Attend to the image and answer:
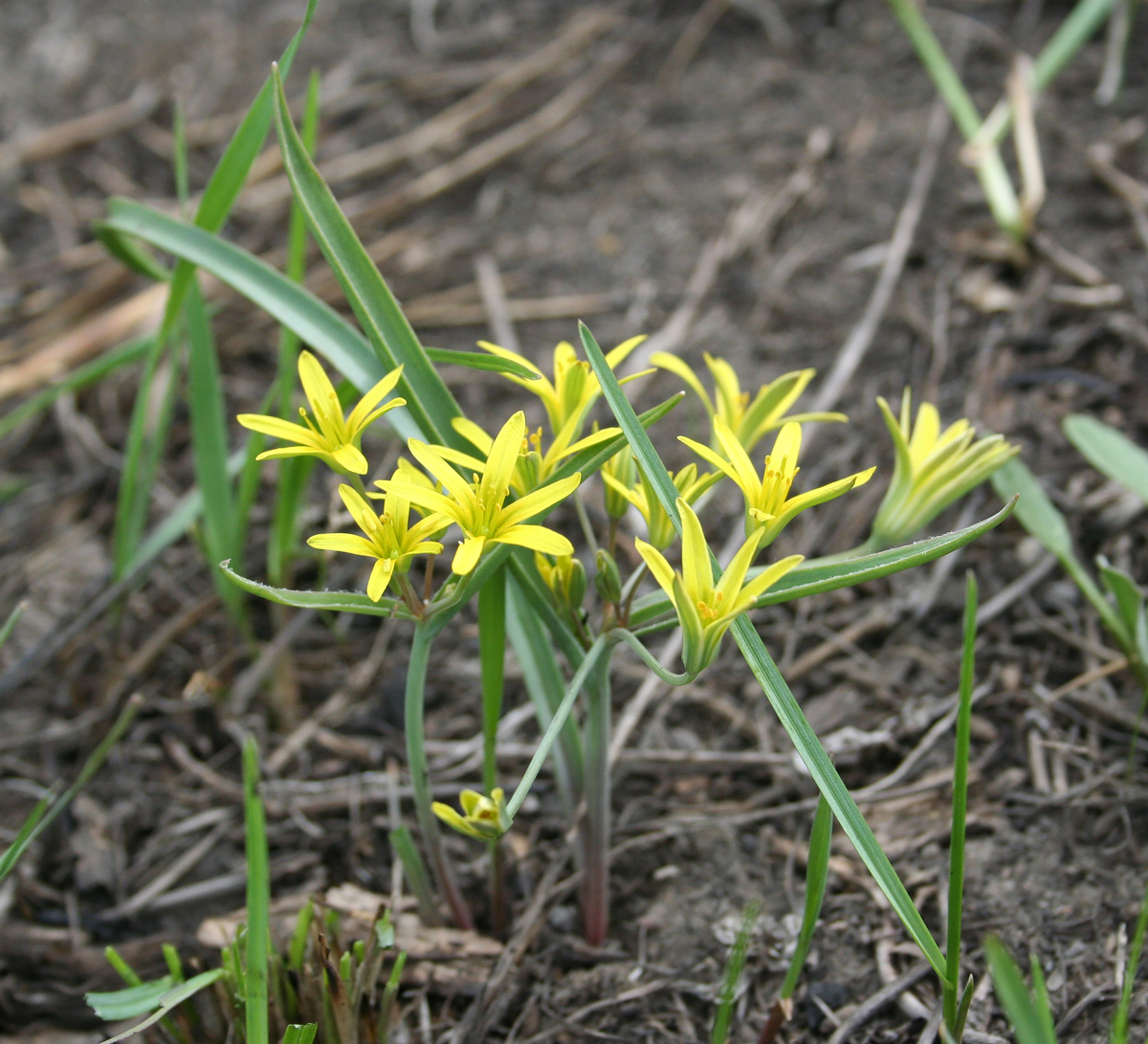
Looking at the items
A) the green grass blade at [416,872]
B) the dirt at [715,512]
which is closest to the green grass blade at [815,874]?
the dirt at [715,512]

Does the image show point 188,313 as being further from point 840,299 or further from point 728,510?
point 840,299

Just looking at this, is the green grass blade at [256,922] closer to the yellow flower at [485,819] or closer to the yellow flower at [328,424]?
the yellow flower at [485,819]

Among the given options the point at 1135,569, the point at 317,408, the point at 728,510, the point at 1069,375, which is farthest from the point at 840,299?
the point at 317,408

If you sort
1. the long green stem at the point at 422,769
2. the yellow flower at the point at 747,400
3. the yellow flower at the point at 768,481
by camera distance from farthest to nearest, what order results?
the yellow flower at the point at 747,400
the long green stem at the point at 422,769
the yellow flower at the point at 768,481

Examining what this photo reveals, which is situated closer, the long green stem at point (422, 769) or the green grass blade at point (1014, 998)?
the green grass blade at point (1014, 998)

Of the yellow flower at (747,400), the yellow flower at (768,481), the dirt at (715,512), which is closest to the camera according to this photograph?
the yellow flower at (768,481)

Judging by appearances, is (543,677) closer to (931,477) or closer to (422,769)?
(422,769)
